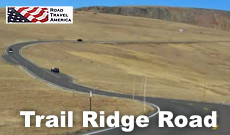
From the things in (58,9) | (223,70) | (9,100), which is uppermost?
(58,9)

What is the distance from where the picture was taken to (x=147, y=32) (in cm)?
16688

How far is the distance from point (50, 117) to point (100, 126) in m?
4.37

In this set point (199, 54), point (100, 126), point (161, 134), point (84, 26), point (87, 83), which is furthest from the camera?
point (84, 26)

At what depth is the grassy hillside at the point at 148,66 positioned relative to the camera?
51.9 meters

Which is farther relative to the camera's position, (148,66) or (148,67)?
(148,66)

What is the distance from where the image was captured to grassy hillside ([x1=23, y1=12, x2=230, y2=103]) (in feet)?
170

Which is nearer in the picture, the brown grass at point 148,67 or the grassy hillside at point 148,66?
the brown grass at point 148,67

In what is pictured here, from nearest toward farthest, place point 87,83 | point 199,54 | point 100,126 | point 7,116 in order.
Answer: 1. point 100,126
2. point 7,116
3. point 87,83
4. point 199,54

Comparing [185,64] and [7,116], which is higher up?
[7,116]

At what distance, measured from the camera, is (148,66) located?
269 ft

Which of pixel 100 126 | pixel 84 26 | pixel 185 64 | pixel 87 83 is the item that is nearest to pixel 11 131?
pixel 100 126

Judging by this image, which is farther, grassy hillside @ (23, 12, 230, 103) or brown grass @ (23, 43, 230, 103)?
grassy hillside @ (23, 12, 230, 103)

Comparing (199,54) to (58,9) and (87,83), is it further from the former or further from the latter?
(87,83)

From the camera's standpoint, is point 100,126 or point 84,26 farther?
point 84,26
